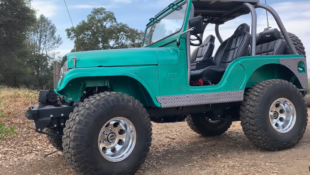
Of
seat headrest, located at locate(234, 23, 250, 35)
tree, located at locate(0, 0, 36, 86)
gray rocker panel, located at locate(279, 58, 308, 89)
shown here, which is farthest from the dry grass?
tree, located at locate(0, 0, 36, 86)

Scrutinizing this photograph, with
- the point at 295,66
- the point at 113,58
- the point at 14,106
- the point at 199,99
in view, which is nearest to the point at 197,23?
the point at 199,99

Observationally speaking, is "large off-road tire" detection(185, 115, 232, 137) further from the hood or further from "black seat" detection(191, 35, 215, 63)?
the hood

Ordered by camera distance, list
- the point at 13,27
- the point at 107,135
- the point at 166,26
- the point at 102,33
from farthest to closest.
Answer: the point at 102,33 < the point at 13,27 < the point at 166,26 < the point at 107,135

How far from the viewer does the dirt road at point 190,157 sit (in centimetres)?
364

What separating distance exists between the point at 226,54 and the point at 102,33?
27.9m

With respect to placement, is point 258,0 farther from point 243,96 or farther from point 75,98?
point 75,98

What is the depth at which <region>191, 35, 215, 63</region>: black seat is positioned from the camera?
17.9 feet

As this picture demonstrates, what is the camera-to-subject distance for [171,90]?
12.8ft

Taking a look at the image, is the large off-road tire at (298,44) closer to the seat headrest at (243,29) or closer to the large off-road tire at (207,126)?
the seat headrest at (243,29)

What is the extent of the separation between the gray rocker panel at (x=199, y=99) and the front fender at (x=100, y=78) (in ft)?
0.47

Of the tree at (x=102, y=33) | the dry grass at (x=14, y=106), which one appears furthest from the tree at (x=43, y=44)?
the dry grass at (x=14, y=106)

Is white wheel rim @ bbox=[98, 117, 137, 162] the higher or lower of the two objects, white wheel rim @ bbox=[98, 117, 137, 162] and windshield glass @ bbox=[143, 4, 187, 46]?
the lower

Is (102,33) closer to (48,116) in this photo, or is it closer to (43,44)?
(43,44)

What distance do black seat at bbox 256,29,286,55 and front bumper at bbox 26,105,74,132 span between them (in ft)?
11.1
